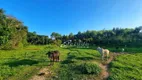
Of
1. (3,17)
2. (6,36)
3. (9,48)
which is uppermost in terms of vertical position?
(3,17)

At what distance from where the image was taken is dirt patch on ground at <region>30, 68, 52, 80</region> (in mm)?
18372

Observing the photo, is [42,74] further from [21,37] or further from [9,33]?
[21,37]

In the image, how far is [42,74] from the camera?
63.7 ft

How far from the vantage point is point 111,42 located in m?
90.7

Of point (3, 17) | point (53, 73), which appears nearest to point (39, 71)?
point (53, 73)

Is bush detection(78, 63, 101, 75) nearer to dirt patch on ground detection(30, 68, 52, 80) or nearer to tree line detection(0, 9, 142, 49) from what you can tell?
dirt patch on ground detection(30, 68, 52, 80)

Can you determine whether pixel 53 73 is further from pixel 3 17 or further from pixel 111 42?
pixel 111 42

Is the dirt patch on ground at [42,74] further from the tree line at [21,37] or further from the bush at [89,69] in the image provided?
the tree line at [21,37]

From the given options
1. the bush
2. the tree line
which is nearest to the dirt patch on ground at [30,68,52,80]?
the bush

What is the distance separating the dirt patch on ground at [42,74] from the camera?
18.4m

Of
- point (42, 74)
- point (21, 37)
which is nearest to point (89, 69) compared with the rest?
point (42, 74)

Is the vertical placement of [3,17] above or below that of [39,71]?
above

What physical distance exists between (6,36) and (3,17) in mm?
6927

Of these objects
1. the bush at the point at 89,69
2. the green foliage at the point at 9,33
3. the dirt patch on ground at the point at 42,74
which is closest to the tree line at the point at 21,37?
the green foliage at the point at 9,33
